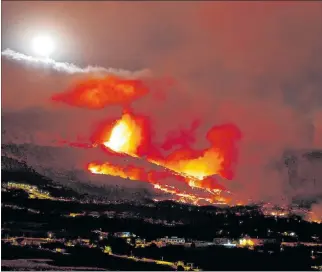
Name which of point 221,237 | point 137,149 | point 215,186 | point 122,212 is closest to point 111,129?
point 137,149

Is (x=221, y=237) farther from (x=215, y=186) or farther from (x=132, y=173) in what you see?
(x=132, y=173)

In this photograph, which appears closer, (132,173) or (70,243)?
(70,243)

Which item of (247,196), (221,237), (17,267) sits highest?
(247,196)

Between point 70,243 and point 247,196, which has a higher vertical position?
point 247,196

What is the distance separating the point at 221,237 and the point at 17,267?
8.83 ft

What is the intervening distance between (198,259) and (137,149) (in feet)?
6.29

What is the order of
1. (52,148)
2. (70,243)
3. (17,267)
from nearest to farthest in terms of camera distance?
(17,267)
(70,243)
(52,148)

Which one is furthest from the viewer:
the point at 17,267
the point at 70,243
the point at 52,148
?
the point at 52,148

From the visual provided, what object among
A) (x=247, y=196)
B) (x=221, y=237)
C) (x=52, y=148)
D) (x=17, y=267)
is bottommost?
(x=17, y=267)

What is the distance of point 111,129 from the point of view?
25.1ft

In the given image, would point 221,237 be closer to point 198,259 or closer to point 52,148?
point 198,259

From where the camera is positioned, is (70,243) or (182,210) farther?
(182,210)

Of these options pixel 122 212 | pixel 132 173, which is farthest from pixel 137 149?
pixel 122 212

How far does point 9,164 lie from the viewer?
23.3 feet
